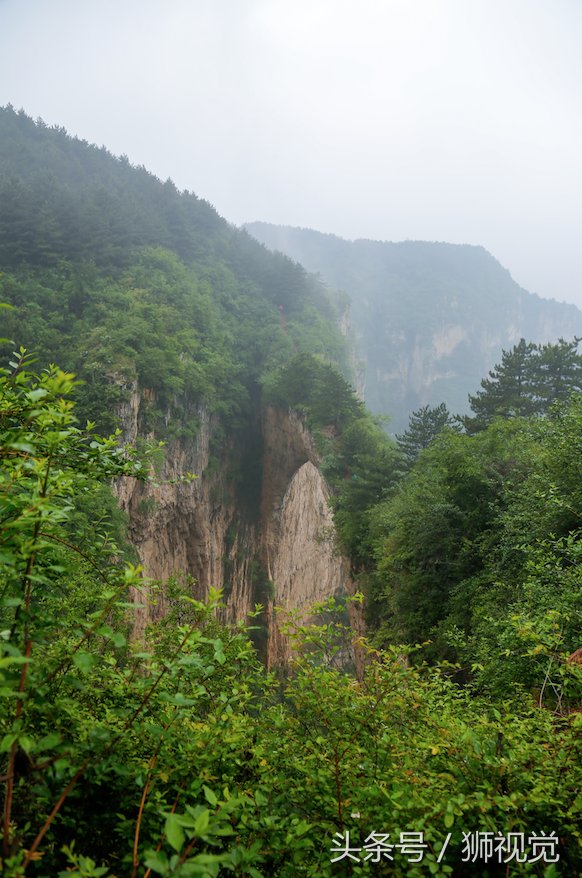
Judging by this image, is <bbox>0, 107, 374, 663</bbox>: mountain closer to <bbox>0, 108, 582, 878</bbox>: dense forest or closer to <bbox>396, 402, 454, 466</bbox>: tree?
<bbox>0, 108, 582, 878</bbox>: dense forest

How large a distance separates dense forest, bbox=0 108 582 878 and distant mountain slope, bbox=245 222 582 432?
72.9m

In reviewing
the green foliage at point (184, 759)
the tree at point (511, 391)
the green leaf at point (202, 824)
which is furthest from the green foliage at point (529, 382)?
the green leaf at point (202, 824)

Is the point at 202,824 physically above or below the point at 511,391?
below

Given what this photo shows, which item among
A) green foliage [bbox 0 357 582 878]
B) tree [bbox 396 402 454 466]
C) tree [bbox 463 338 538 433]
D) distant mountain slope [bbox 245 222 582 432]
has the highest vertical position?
distant mountain slope [bbox 245 222 582 432]

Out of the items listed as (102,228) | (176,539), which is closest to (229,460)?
(176,539)

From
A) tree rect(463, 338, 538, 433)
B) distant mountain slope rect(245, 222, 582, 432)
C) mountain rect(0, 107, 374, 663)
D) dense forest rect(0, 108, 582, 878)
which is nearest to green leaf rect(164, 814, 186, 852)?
dense forest rect(0, 108, 582, 878)

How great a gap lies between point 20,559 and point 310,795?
169cm

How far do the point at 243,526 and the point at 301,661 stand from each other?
29.6 metres

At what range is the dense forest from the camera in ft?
5.77

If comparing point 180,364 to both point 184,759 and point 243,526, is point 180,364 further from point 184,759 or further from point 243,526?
point 184,759

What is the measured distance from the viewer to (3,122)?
4488 cm

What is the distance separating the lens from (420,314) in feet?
341

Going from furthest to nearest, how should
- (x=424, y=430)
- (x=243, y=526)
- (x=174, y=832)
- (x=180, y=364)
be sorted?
(x=243, y=526)
(x=180, y=364)
(x=424, y=430)
(x=174, y=832)

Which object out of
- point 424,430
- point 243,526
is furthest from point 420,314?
point 424,430
